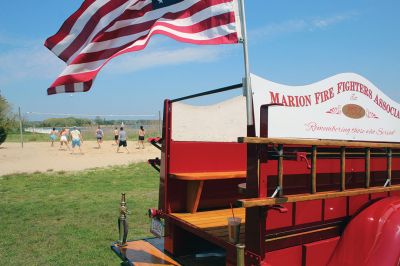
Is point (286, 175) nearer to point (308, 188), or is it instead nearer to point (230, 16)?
point (308, 188)

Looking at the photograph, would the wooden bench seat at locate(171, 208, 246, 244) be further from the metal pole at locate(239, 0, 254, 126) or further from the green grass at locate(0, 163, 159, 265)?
the green grass at locate(0, 163, 159, 265)

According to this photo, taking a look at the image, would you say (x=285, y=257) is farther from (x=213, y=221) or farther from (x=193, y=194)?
(x=193, y=194)

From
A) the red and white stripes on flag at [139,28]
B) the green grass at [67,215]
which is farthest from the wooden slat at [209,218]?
the green grass at [67,215]

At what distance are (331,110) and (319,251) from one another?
3.56 feet

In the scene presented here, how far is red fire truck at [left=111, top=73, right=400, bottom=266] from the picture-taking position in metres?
2.32

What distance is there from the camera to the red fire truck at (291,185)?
2324 mm

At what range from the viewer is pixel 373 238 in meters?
2.52

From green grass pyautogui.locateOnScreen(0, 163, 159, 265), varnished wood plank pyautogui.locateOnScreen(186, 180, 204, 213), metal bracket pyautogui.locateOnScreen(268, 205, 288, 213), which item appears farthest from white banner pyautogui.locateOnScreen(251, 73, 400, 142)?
green grass pyautogui.locateOnScreen(0, 163, 159, 265)

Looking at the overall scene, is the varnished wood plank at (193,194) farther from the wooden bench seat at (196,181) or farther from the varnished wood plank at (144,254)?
the varnished wood plank at (144,254)

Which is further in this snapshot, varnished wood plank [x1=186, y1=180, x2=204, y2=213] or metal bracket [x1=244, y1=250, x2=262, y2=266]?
varnished wood plank [x1=186, y1=180, x2=204, y2=213]

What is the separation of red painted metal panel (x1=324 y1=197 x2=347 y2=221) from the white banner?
1.65 feet

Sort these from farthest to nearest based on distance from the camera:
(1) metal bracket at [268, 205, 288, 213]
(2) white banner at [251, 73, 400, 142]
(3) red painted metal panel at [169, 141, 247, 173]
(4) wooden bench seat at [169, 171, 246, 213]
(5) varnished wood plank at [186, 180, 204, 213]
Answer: (3) red painted metal panel at [169, 141, 247, 173], (5) varnished wood plank at [186, 180, 204, 213], (4) wooden bench seat at [169, 171, 246, 213], (2) white banner at [251, 73, 400, 142], (1) metal bracket at [268, 205, 288, 213]

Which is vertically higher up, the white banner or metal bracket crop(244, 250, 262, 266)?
the white banner

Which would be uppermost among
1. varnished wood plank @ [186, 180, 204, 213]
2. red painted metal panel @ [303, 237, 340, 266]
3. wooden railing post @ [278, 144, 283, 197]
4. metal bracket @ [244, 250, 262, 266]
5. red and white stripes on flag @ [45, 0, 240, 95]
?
red and white stripes on flag @ [45, 0, 240, 95]
